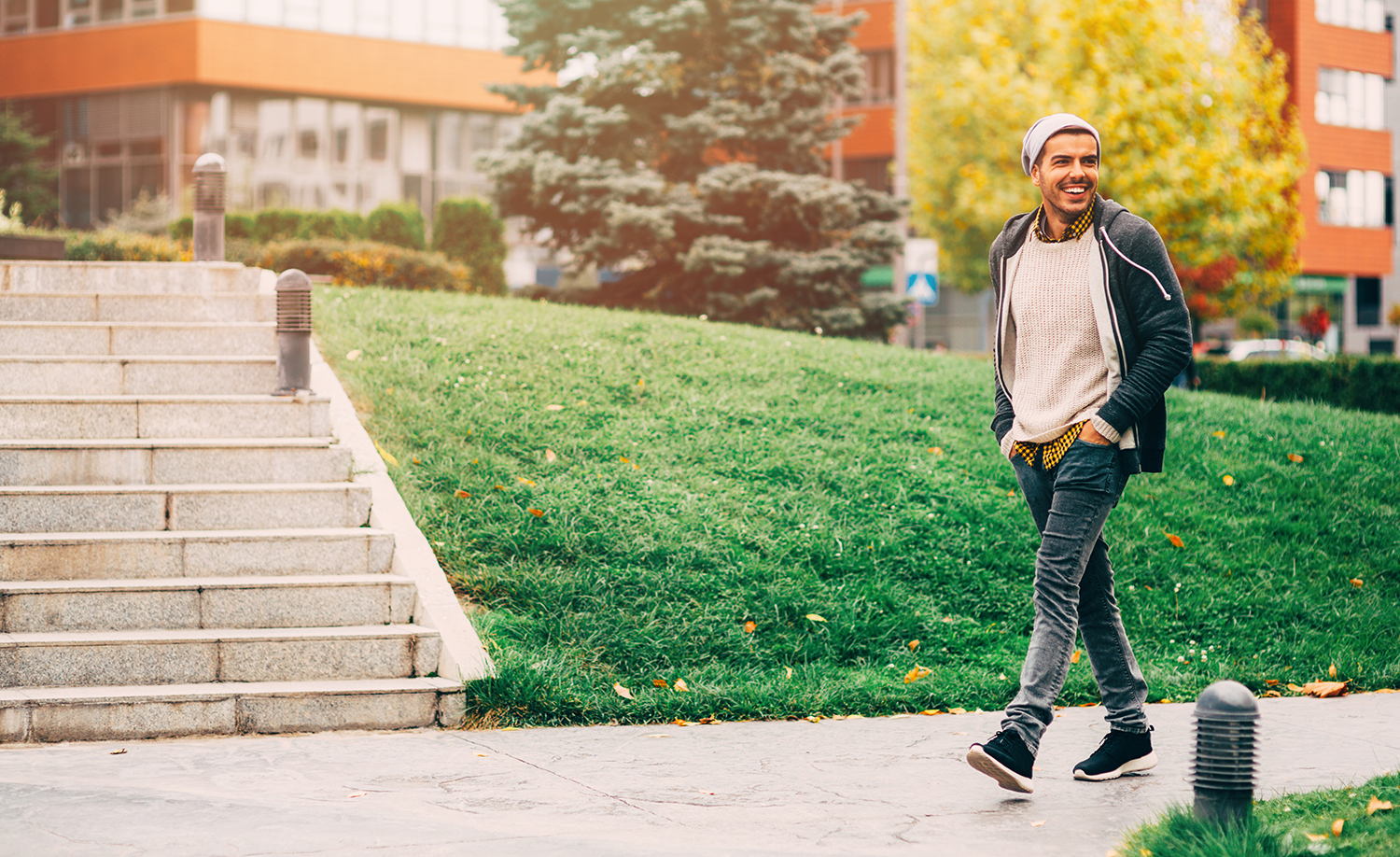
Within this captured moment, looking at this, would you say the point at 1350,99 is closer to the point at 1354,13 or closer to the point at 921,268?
the point at 1354,13

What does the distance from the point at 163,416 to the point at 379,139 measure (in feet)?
126

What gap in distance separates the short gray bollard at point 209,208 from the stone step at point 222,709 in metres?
5.66

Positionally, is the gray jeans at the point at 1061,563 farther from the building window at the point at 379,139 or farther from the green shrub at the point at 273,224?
the building window at the point at 379,139

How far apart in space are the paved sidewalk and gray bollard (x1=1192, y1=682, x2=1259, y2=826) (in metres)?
0.42

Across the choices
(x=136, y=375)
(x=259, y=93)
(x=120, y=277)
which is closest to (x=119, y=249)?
(x=120, y=277)

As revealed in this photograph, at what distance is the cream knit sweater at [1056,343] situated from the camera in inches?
180

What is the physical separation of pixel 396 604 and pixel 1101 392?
3343mm

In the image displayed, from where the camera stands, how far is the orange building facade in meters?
40.8

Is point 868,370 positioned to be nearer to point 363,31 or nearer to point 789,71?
point 789,71

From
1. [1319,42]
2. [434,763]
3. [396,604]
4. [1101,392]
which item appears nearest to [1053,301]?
[1101,392]

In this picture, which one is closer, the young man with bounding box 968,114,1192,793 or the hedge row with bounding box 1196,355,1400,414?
the young man with bounding box 968,114,1192,793

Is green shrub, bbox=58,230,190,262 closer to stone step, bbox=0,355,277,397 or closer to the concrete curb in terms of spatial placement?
stone step, bbox=0,355,277,397

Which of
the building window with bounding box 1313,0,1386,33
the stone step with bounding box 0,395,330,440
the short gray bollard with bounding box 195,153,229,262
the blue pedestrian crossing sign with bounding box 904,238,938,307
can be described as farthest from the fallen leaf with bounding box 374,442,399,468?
the building window with bounding box 1313,0,1386,33

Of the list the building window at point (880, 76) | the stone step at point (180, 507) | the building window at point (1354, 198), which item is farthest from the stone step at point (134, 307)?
the building window at point (1354, 198)
